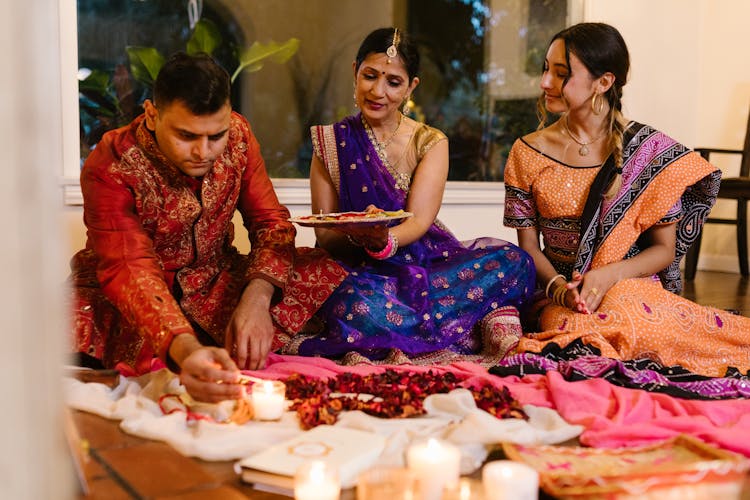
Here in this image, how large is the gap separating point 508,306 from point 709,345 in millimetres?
664

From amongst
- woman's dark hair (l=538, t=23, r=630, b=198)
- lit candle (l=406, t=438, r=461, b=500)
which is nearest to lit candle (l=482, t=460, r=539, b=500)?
lit candle (l=406, t=438, r=461, b=500)

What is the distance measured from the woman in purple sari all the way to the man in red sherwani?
152mm

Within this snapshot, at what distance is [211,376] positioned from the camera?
1614 millimetres

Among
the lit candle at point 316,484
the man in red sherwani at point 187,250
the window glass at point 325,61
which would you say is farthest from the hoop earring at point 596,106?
the window glass at point 325,61

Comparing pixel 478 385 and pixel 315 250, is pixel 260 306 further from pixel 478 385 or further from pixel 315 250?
pixel 478 385

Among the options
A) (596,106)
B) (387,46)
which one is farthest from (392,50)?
(596,106)

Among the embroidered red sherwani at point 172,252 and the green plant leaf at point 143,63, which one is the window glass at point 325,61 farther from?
the embroidered red sherwani at point 172,252

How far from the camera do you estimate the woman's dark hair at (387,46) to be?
266 cm

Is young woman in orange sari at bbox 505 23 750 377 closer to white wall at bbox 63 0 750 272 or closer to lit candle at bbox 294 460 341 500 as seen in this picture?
lit candle at bbox 294 460 341 500

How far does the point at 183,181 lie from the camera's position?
7.39 ft

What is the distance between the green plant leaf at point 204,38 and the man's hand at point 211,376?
9.53 feet

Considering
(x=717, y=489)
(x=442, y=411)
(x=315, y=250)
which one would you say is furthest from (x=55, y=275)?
(x=315, y=250)

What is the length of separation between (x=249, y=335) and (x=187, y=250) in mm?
456

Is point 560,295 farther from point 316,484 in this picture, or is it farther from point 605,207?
point 316,484
